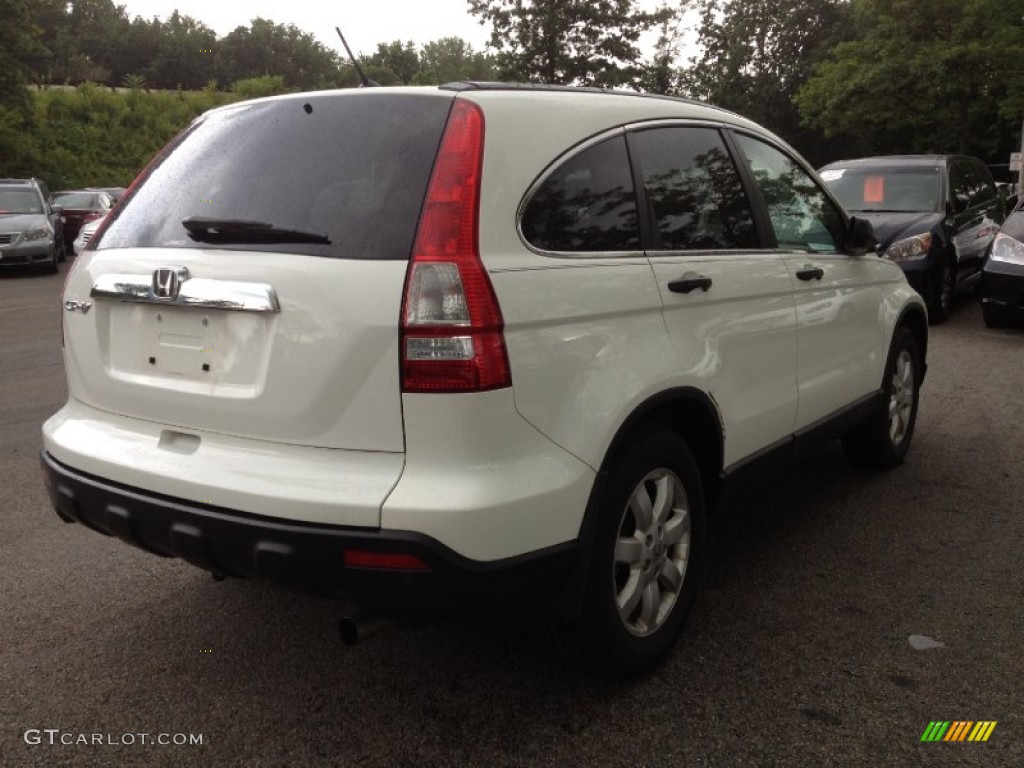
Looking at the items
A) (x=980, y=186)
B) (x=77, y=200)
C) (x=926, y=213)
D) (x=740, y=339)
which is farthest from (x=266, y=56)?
(x=740, y=339)

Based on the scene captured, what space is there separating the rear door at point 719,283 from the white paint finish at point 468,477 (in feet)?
2.64

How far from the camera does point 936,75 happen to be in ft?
105

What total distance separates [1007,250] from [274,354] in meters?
8.94

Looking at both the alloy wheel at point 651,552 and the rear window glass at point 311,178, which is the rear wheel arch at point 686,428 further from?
the rear window glass at point 311,178

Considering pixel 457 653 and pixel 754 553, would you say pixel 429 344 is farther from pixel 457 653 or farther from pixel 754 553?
pixel 754 553

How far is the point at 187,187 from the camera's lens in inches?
110

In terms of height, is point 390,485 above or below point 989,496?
above

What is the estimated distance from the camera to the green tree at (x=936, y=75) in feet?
98.4

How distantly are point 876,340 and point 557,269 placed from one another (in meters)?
2.61

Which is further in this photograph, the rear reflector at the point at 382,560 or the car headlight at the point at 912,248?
the car headlight at the point at 912,248

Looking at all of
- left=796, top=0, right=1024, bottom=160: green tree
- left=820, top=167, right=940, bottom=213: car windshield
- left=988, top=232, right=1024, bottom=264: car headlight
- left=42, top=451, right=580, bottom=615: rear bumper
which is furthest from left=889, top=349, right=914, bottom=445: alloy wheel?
left=796, top=0, right=1024, bottom=160: green tree

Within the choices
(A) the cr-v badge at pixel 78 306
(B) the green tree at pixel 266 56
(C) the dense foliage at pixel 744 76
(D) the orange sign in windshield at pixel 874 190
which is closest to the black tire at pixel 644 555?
(A) the cr-v badge at pixel 78 306

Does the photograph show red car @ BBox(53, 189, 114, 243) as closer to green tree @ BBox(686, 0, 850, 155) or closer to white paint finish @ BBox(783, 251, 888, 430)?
white paint finish @ BBox(783, 251, 888, 430)

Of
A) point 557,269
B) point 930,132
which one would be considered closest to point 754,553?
point 557,269
